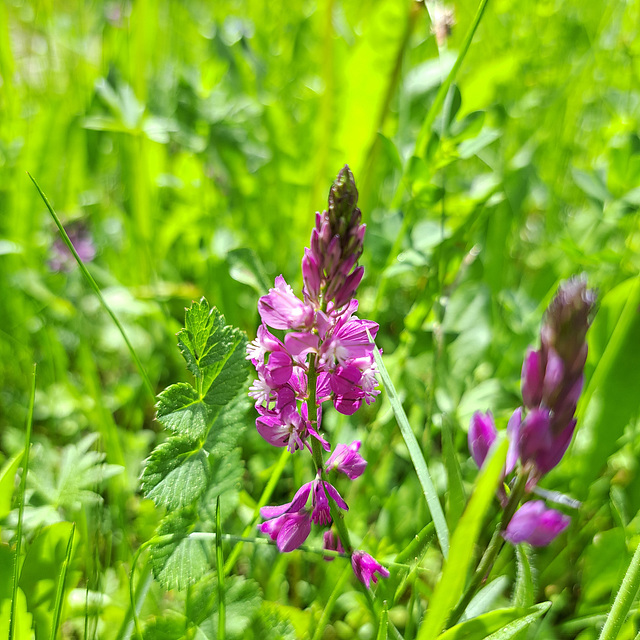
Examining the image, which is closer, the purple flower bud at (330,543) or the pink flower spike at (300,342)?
the pink flower spike at (300,342)

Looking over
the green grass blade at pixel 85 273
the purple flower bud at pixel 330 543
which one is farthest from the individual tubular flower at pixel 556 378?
the green grass blade at pixel 85 273

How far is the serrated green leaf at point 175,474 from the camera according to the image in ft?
3.04

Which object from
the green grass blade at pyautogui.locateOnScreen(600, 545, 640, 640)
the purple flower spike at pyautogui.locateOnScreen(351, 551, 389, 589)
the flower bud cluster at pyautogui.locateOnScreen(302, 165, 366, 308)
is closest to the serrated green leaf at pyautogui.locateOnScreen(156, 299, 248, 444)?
the flower bud cluster at pyautogui.locateOnScreen(302, 165, 366, 308)

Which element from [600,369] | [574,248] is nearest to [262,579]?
[600,369]

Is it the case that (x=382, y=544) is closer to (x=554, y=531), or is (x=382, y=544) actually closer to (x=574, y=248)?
(x=554, y=531)

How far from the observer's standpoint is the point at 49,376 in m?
2.08

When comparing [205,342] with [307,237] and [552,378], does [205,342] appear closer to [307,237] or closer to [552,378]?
[552,378]

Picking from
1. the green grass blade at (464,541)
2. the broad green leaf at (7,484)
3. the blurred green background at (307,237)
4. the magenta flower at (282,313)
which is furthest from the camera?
the blurred green background at (307,237)

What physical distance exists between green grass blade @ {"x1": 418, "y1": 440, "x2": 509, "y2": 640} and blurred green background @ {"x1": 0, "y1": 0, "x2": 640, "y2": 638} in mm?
442

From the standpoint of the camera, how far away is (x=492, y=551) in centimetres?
85

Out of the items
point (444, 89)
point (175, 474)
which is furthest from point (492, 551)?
point (444, 89)

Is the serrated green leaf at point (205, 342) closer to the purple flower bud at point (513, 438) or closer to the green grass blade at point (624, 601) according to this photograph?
the purple flower bud at point (513, 438)

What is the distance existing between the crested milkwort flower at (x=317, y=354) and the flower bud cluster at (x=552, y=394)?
0.81ft

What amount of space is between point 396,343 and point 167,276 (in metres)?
1.04
